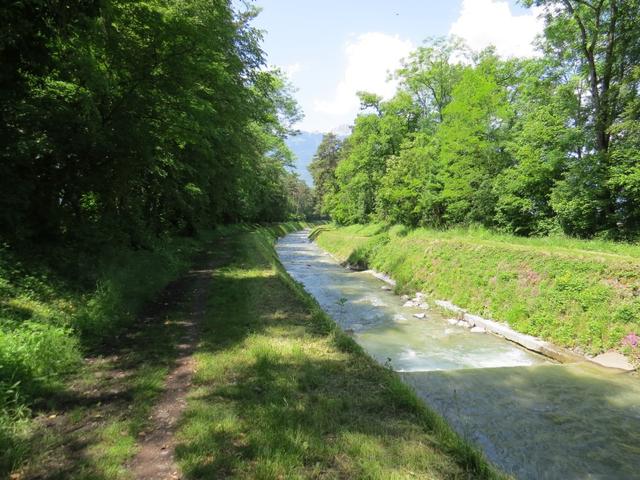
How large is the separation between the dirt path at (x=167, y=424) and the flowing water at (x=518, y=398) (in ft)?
15.6

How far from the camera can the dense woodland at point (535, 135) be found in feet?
49.5

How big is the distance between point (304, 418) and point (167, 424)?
67.1 inches

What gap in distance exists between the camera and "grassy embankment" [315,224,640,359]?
9.69 metres

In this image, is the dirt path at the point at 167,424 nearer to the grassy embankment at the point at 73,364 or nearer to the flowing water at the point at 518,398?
the grassy embankment at the point at 73,364

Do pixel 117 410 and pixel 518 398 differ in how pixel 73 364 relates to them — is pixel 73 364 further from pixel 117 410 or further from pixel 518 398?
pixel 518 398

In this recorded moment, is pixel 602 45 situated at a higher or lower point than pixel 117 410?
higher

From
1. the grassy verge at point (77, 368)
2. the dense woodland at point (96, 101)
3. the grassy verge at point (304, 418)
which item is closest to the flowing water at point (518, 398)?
the grassy verge at point (304, 418)

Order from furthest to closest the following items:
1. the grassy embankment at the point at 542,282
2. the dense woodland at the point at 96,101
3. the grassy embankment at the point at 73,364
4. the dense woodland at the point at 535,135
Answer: the dense woodland at the point at 535,135 < the grassy embankment at the point at 542,282 < the dense woodland at the point at 96,101 < the grassy embankment at the point at 73,364

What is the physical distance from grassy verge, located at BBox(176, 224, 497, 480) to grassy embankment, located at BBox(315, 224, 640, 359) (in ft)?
23.6

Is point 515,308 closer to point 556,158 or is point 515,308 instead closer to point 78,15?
point 556,158

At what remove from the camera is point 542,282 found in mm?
11969

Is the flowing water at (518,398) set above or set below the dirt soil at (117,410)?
below

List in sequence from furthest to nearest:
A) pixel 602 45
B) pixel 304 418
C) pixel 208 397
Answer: pixel 602 45
pixel 208 397
pixel 304 418

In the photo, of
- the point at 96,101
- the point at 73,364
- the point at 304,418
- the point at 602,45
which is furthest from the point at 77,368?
the point at 602,45
